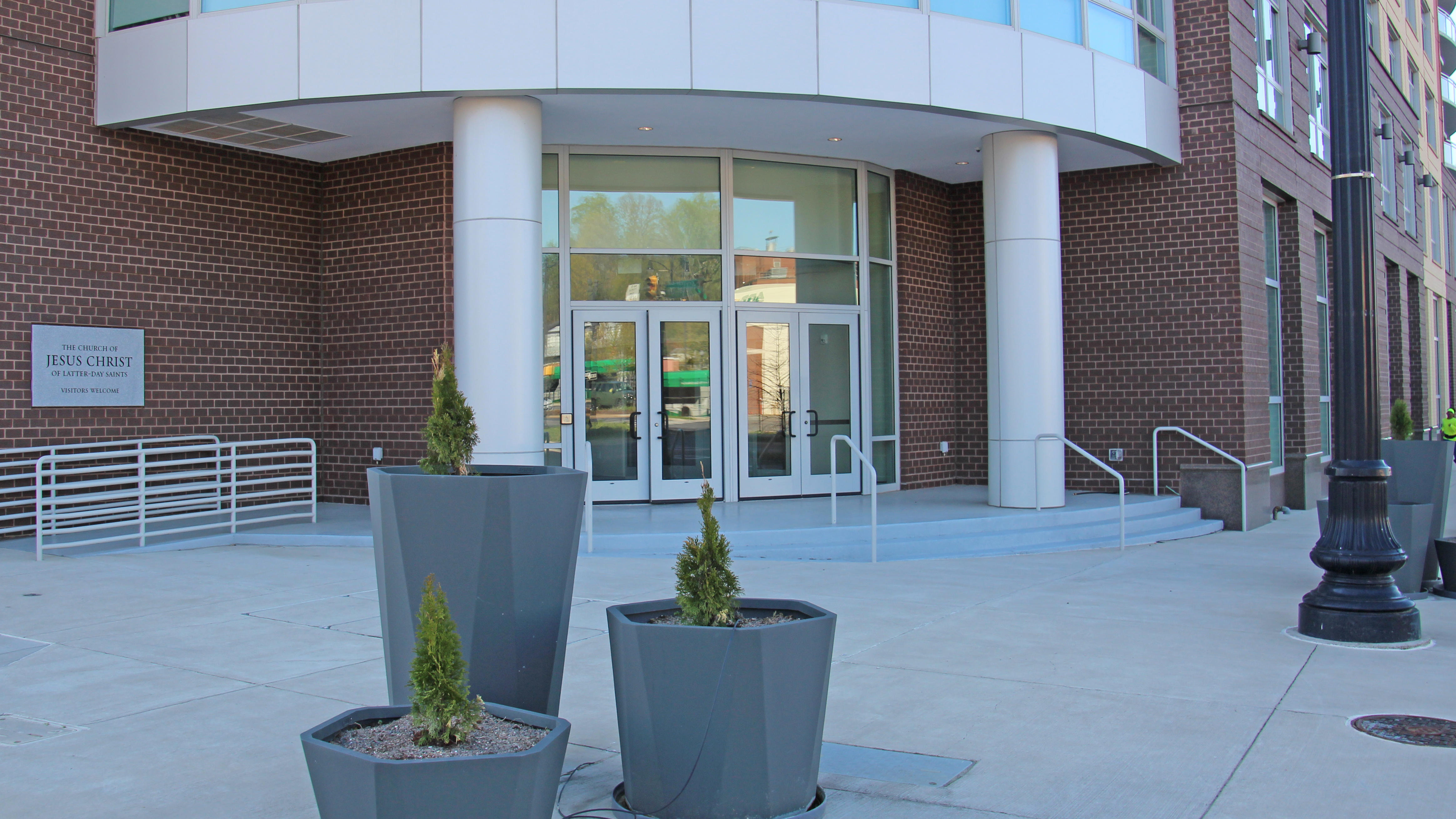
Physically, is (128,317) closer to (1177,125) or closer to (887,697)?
(887,697)

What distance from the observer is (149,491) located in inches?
423

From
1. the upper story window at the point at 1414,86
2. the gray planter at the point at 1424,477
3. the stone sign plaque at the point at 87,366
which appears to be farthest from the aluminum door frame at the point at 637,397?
the upper story window at the point at 1414,86

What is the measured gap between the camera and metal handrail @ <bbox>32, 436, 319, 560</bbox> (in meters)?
10.3

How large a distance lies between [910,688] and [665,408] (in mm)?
7708

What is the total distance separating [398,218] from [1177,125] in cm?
958

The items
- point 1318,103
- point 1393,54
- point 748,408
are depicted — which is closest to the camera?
point 748,408

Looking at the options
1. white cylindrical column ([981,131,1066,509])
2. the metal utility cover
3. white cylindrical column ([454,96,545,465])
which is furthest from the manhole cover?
white cylindrical column ([454,96,545,465])

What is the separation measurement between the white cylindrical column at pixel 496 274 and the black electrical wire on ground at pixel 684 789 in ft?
22.8

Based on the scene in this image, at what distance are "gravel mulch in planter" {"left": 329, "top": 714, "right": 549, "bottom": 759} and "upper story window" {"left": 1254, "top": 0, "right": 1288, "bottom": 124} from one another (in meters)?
15.1

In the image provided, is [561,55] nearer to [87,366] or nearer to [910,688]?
[87,366]

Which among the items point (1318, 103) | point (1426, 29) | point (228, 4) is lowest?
point (228, 4)

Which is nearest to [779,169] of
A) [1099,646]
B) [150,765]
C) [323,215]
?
[323,215]

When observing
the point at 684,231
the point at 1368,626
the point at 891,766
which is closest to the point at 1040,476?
the point at 684,231

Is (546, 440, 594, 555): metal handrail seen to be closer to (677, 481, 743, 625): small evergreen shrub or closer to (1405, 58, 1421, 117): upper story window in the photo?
(677, 481, 743, 625): small evergreen shrub
